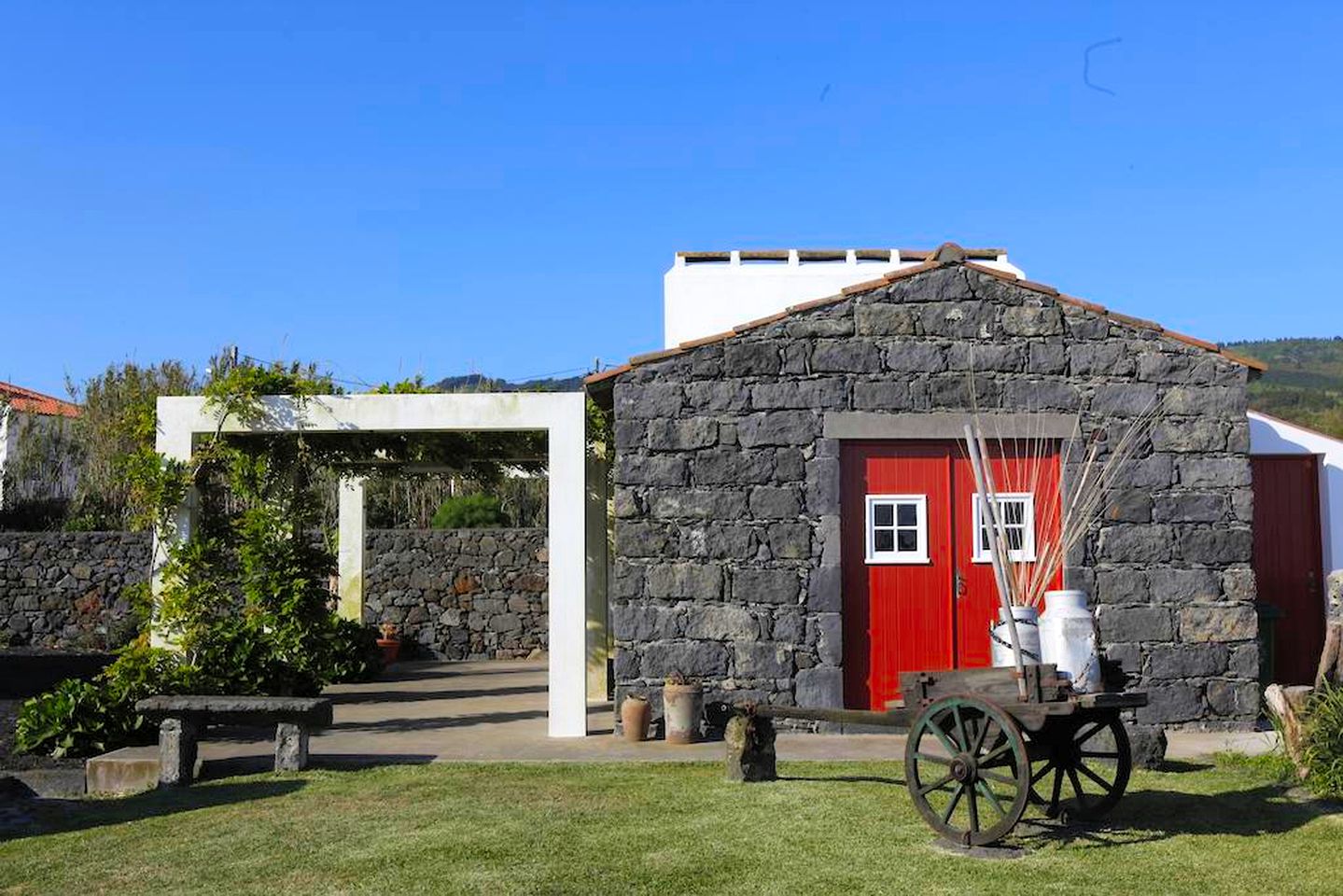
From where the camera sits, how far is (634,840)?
6.35 metres

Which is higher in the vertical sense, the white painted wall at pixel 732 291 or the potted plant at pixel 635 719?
the white painted wall at pixel 732 291

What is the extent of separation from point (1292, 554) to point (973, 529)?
377 cm

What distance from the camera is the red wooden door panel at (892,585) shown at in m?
10.0

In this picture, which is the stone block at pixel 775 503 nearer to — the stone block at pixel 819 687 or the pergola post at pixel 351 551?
the stone block at pixel 819 687

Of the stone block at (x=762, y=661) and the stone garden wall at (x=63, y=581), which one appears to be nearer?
the stone block at (x=762, y=661)

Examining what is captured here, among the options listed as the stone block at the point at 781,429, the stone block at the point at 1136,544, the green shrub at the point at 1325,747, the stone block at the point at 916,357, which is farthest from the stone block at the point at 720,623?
the green shrub at the point at 1325,747

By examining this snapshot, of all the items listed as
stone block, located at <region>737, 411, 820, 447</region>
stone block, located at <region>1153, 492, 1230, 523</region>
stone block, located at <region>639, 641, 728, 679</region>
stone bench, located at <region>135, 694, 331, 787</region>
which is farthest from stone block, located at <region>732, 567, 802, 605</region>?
stone bench, located at <region>135, 694, 331, 787</region>

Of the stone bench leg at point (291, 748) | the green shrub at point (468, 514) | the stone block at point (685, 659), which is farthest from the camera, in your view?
the green shrub at point (468, 514)

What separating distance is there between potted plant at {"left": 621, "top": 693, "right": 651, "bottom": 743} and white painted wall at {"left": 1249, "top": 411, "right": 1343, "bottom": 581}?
6.46 metres

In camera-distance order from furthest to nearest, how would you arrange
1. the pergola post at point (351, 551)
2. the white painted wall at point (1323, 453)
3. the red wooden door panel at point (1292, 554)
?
the pergola post at point (351, 551)
the white painted wall at point (1323, 453)
the red wooden door panel at point (1292, 554)

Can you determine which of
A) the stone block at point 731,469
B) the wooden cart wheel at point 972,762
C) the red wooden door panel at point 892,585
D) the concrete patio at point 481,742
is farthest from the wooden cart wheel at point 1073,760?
the stone block at point 731,469

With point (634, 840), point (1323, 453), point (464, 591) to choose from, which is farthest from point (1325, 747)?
point (464, 591)

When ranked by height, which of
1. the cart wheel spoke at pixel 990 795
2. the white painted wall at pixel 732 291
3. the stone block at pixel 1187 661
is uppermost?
the white painted wall at pixel 732 291

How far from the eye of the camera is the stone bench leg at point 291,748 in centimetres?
848
